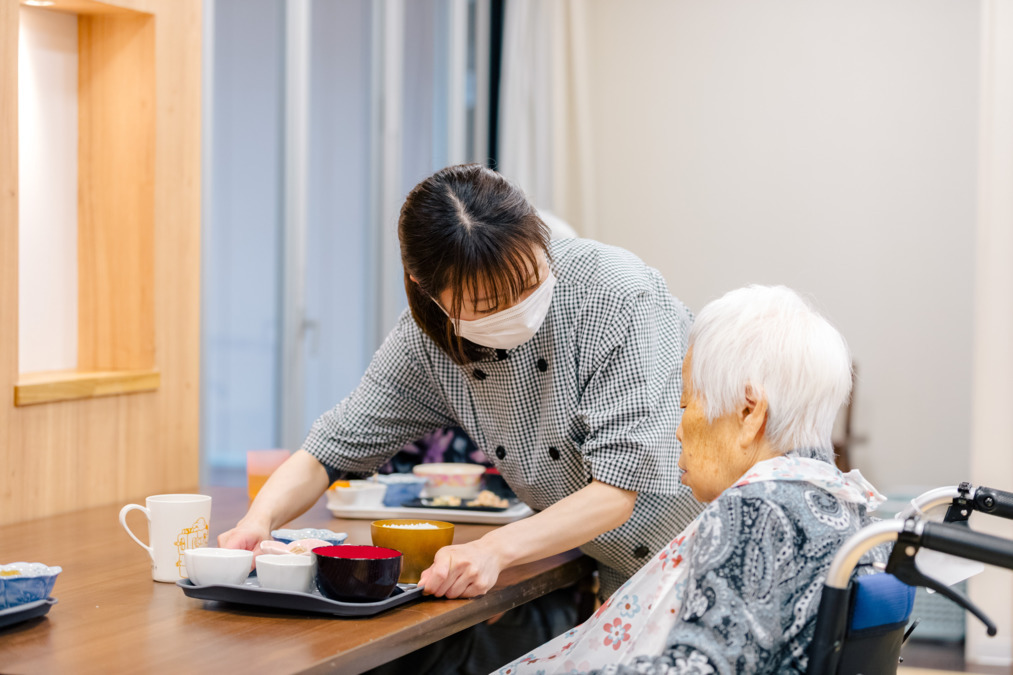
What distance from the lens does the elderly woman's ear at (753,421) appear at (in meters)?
1.30

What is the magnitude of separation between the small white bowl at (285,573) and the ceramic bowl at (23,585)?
234 mm

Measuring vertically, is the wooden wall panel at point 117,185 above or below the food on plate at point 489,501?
above

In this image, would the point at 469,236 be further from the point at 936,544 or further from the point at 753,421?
the point at 936,544

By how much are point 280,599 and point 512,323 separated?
0.52m

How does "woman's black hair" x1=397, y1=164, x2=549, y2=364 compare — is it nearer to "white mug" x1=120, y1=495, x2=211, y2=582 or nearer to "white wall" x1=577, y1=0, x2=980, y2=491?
"white mug" x1=120, y1=495, x2=211, y2=582

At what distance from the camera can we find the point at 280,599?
123cm

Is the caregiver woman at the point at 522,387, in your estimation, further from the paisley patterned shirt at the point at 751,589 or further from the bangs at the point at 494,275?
the paisley patterned shirt at the point at 751,589

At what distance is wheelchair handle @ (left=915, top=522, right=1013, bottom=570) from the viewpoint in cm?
93

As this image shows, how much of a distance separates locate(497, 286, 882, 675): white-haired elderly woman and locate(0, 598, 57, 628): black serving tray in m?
0.64

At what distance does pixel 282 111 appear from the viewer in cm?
376

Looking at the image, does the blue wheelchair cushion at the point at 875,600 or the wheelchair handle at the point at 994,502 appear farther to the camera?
the wheelchair handle at the point at 994,502

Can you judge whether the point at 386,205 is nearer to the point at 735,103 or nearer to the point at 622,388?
the point at 735,103

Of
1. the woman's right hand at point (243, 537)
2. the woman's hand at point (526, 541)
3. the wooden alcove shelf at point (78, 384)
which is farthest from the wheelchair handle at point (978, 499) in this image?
the wooden alcove shelf at point (78, 384)

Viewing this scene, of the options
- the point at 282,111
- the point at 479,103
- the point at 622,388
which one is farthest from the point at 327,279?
the point at 622,388
